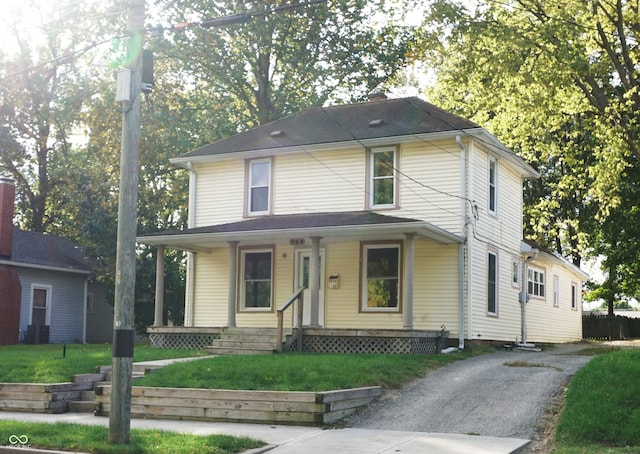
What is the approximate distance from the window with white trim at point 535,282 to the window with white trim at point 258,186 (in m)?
8.94

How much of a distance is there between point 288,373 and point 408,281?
618 centimetres

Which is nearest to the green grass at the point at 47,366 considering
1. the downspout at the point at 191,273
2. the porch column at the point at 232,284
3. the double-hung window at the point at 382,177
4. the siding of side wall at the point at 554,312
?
the porch column at the point at 232,284

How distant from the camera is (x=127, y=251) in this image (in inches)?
408

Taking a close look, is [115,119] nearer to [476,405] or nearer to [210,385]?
[210,385]

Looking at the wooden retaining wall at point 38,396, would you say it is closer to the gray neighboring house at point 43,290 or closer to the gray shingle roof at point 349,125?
the gray shingle roof at point 349,125

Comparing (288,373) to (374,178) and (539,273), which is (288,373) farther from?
(539,273)

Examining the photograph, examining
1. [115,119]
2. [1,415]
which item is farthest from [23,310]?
[1,415]

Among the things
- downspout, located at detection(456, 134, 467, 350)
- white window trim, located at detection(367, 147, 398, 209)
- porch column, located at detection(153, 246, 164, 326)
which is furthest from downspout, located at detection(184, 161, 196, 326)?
downspout, located at detection(456, 134, 467, 350)

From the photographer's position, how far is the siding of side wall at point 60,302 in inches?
1289

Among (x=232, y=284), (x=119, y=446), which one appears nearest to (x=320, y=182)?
(x=232, y=284)

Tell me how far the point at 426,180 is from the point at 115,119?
16.3 meters

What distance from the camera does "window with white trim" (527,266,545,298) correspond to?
26481 millimetres

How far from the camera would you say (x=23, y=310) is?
3259cm

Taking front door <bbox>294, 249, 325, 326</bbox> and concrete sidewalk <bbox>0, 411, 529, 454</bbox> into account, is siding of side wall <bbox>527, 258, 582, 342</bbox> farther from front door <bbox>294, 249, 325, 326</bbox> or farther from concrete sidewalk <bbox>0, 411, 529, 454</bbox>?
concrete sidewalk <bbox>0, 411, 529, 454</bbox>
